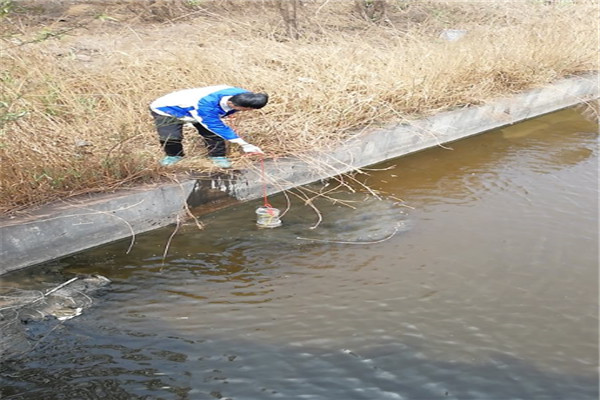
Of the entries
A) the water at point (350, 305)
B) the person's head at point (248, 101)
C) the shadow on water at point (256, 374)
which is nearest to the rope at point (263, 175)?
the water at point (350, 305)

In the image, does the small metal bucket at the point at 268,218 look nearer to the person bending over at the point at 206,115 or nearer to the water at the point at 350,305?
the water at the point at 350,305

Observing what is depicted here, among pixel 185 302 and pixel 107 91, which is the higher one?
pixel 107 91

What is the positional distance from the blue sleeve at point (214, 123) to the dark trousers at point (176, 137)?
298mm

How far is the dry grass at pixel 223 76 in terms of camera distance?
527 cm

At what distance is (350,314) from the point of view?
4031 mm

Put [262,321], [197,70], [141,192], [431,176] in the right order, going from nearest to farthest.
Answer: [262,321] < [141,192] < [431,176] < [197,70]

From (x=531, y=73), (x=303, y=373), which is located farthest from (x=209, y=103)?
(x=531, y=73)

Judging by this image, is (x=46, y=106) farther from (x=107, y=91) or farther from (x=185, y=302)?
(x=185, y=302)

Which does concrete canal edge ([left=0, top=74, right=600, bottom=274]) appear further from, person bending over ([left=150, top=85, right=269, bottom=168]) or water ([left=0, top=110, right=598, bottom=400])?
person bending over ([left=150, top=85, right=269, bottom=168])

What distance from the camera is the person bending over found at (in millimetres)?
5418

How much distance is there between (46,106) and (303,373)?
4.29 meters

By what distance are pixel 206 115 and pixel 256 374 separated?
2713 millimetres

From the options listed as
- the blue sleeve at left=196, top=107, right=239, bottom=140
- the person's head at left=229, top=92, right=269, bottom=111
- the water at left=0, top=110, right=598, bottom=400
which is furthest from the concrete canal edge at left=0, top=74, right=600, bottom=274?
the person's head at left=229, top=92, right=269, bottom=111

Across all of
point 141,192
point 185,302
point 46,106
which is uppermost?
point 46,106
